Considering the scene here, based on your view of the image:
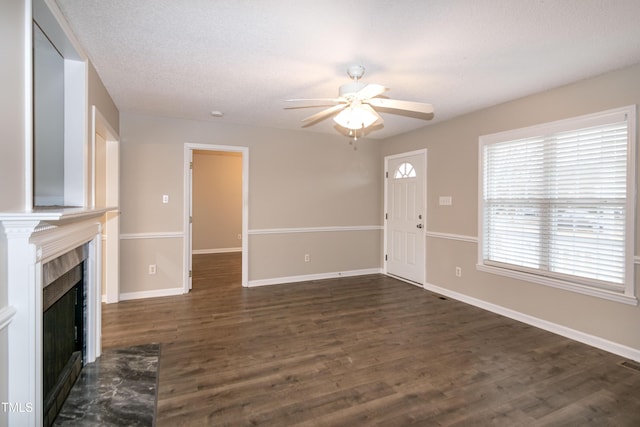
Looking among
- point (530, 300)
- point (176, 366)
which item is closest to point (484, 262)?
point (530, 300)

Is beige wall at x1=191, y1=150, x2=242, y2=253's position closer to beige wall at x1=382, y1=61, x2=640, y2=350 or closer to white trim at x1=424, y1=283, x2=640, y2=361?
beige wall at x1=382, y1=61, x2=640, y2=350

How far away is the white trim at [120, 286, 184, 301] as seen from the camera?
418cm

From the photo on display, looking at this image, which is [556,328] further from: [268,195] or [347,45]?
[268,195]

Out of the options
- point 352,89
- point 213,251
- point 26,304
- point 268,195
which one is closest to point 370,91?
point 352,89

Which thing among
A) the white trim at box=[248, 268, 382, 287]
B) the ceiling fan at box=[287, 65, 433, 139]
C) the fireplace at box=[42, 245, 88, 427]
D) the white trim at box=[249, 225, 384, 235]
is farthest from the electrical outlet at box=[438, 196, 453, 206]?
the fireplace at box=[42, 245, 88, 427]

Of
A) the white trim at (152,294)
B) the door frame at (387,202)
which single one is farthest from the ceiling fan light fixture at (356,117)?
the white trim at (152,294)

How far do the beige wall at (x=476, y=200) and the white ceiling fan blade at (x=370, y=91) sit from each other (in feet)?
6.83

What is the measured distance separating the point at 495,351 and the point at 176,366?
8.93 feet

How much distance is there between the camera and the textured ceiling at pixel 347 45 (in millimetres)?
1955

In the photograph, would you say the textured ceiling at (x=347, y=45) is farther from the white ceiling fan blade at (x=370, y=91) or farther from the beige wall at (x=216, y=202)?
the beige wall at (x=216, y=202)

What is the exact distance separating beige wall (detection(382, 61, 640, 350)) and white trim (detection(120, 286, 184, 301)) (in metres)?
3.68

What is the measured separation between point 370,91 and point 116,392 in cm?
281

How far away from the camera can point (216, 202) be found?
7969mm

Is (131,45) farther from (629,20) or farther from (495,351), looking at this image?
(495,351)
